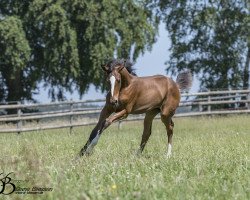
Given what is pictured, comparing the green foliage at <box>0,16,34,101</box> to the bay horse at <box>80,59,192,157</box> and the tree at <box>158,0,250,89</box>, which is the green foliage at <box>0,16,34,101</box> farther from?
the bay horse at <box>80,59,192,157</box>

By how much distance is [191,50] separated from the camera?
38.1 meters

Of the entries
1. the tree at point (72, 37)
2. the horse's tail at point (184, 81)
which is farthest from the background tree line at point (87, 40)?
the horse's tail at point (184, 81)

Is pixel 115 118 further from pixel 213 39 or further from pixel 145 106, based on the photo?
pixel 213 39

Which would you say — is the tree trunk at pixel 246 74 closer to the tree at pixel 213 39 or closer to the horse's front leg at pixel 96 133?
the tree at pixel 213 39

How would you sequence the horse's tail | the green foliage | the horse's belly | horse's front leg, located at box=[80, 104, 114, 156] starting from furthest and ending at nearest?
the green foliage → the horse's tail → the horse's belly → horse's front leg, located at box=[80, 104, 114, 156]

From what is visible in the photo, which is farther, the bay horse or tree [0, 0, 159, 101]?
tree [0, 0, 159, 101]

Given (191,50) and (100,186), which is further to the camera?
(191,50)

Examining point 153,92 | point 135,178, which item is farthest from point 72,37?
point 135,178

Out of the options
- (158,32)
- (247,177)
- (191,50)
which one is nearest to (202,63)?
(191,50)

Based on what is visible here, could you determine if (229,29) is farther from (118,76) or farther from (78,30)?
(118,76)

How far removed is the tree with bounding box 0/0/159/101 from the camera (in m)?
30.0

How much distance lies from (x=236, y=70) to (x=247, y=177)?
3158 cm

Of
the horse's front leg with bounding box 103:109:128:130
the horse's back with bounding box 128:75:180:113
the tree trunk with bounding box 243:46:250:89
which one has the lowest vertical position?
the tree trunk with bounding box 243:46:250:89

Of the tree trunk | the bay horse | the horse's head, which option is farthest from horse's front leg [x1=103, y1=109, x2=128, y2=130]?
the tree trunk
